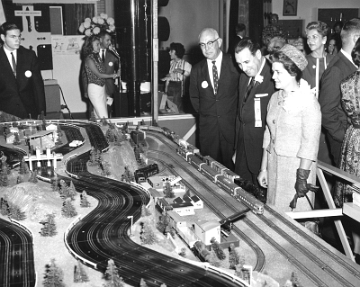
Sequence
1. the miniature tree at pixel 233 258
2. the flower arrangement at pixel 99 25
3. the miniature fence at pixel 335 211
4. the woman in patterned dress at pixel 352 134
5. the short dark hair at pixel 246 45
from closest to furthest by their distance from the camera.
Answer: the miniature tree at pixel 233 258 → the miniature fence at pixel 335 211 → the woman in patterned dress at pixel 352 134 → the short dark hair at pixel 246 45 → the flower arrangement at pixel 99 25

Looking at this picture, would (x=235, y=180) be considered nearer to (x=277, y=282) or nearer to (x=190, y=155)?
(x=190, y=155)

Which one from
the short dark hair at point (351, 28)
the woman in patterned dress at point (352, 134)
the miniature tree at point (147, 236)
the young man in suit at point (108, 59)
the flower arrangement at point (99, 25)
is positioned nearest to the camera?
the miniature tree at point (147, 236)

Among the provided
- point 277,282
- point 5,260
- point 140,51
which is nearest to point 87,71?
point 140,51

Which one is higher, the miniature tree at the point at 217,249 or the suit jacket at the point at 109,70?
the suit jacket at the point at 109,70

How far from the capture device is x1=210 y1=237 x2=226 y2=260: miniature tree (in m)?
2.68

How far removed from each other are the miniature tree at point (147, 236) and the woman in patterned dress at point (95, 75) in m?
5.26

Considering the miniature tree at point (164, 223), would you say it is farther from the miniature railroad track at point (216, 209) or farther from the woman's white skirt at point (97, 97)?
the woman's white skirt at point (97, 97)

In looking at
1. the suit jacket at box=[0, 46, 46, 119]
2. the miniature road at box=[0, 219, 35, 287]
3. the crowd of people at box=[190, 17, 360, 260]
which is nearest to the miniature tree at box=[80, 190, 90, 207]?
the miniature road at box=[0, 219, 35, 287]

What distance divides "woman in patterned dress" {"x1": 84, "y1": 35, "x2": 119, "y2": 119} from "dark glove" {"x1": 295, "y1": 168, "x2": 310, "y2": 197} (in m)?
4.60

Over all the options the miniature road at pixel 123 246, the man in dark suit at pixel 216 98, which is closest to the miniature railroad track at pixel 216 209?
the miniature road at pixel 123 246

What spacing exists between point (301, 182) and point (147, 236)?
156cm

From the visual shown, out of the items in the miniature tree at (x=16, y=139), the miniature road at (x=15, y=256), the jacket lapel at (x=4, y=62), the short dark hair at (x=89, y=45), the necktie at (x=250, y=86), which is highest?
the short dark hair at (x=89, y=45)

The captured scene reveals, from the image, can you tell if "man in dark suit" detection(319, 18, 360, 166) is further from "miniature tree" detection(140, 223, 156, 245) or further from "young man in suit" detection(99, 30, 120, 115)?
"young man in suit" detection(99, 30, 120, 115)

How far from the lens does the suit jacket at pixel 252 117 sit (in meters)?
4.88
